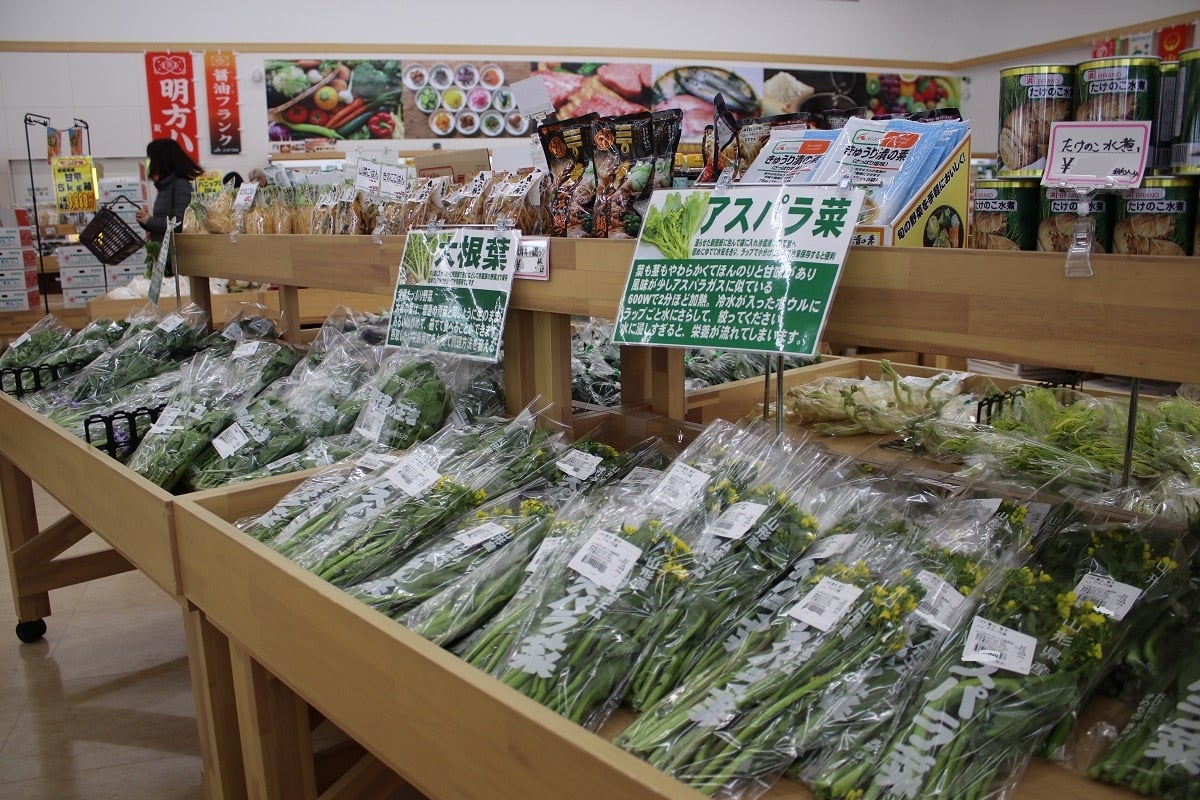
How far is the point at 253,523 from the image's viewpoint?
1.60 m

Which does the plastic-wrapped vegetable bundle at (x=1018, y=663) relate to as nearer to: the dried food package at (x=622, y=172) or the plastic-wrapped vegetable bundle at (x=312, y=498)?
the dried food package at (x=622, y=172)

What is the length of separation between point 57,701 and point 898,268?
8.56 feet

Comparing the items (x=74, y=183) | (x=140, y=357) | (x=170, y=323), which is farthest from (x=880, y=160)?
(x=74, y=183)

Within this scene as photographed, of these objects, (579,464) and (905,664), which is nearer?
(905,664)

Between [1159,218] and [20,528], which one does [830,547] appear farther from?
[20,528]

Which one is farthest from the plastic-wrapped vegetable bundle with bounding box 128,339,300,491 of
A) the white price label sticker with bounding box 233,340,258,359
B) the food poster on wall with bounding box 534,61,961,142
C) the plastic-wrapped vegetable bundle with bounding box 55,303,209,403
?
the food poster on wall with bounding box 534,61,961,142

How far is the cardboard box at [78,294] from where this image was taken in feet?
25.4

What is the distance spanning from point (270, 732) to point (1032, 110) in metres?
1.37

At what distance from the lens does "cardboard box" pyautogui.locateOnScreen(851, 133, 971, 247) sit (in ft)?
3.94

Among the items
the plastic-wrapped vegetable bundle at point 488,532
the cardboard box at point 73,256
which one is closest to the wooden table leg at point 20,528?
the plastic-wrapped vegetable bundle at point 488,532

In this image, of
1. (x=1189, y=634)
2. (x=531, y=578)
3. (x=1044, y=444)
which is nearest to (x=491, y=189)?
(x=531, y=578)

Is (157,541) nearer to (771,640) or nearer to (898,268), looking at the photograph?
(771,640)

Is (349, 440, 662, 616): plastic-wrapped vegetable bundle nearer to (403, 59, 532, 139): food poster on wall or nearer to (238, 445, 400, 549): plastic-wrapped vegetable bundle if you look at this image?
(238, 445, 400, 549): plastic-wrapped vegetable bundle

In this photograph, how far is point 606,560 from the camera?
4.01 feet
